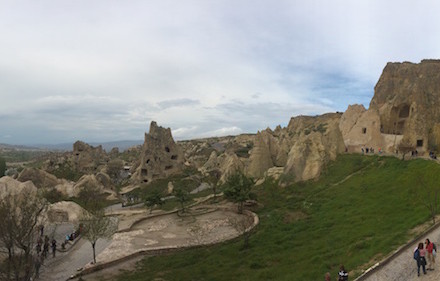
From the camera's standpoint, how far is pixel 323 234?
24891 mm

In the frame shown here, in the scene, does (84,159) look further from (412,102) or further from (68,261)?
(412,102)

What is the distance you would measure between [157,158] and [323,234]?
192 ft

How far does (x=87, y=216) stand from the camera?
28.0 m

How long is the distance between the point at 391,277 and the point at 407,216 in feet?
30.8

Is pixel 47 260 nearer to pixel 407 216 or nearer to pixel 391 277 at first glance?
pixel 391 277

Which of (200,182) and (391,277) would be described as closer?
(391,277)

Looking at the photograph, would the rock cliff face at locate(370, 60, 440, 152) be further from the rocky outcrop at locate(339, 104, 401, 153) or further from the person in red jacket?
the person in red jacket

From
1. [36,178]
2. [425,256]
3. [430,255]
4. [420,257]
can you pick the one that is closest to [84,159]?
[36,178]

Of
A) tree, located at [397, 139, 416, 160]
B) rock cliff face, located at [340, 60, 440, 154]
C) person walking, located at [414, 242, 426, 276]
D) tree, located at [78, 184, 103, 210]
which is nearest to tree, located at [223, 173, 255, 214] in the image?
tree, located at [397, 139, 416, 160]

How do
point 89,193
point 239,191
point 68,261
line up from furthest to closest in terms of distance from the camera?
point 89,193 → point 239,191 → point 68,261

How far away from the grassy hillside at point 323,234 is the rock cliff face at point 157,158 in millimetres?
43735

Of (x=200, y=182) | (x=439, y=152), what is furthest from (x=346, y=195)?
(x=200, y=182)

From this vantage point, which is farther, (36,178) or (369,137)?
(36,178)

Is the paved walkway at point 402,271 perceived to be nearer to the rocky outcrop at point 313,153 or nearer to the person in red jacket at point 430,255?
the person in red jacket at point 430,255
